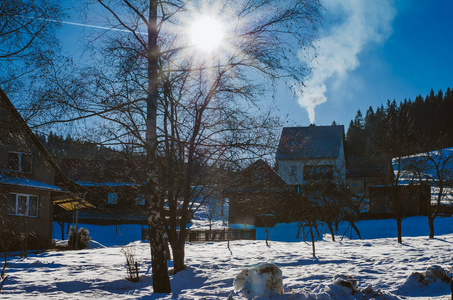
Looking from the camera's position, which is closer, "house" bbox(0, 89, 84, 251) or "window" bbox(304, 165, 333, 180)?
"house" bbox(0, 89, 84, 251)

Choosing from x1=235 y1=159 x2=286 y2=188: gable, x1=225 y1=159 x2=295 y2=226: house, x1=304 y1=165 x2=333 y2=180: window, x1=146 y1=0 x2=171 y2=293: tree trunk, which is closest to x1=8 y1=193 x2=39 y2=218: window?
x1=225 y1=159 x2=295 y2=226: house

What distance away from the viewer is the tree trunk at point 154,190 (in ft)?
29.5

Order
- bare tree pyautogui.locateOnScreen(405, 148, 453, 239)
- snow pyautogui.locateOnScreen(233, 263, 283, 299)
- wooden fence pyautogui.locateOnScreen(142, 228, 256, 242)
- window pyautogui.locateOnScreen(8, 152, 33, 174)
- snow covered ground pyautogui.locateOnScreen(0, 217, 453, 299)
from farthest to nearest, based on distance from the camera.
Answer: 1. wooden fence pyautogui.locateOnScreen(142, 228, 256, 242)
2. bare tree pyautogui.locateOnScreen(405, 148, 453, 239)
3. window pyautogui.locateOnScreen(8, 152, 33, 174)
4. snow covered ground pyautogui.locateOnScreen(0, 217, 453, 299)
5. snow pyautogui.locateOnScreen(233, 263, 283, 299)

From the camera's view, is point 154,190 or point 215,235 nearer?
point 154,190

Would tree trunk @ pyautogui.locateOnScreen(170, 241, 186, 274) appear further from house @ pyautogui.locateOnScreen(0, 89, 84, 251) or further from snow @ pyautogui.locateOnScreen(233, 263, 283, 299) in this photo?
house @ pyautogui.locateOnScreen(0, 89, 84, 251)

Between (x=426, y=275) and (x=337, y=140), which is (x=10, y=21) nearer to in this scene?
(x=426, y=275)

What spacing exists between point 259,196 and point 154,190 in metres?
15.1

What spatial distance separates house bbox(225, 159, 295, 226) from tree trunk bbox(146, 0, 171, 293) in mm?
2836

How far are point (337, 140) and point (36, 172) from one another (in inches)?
1391

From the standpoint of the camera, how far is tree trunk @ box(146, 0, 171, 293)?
8.98 metres

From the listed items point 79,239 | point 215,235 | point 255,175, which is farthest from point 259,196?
point 79,239

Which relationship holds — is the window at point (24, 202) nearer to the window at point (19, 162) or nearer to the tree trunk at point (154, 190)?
the window at point (19, 162)

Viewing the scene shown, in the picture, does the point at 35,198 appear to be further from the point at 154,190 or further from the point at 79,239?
the point at 154,190

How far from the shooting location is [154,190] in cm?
901
